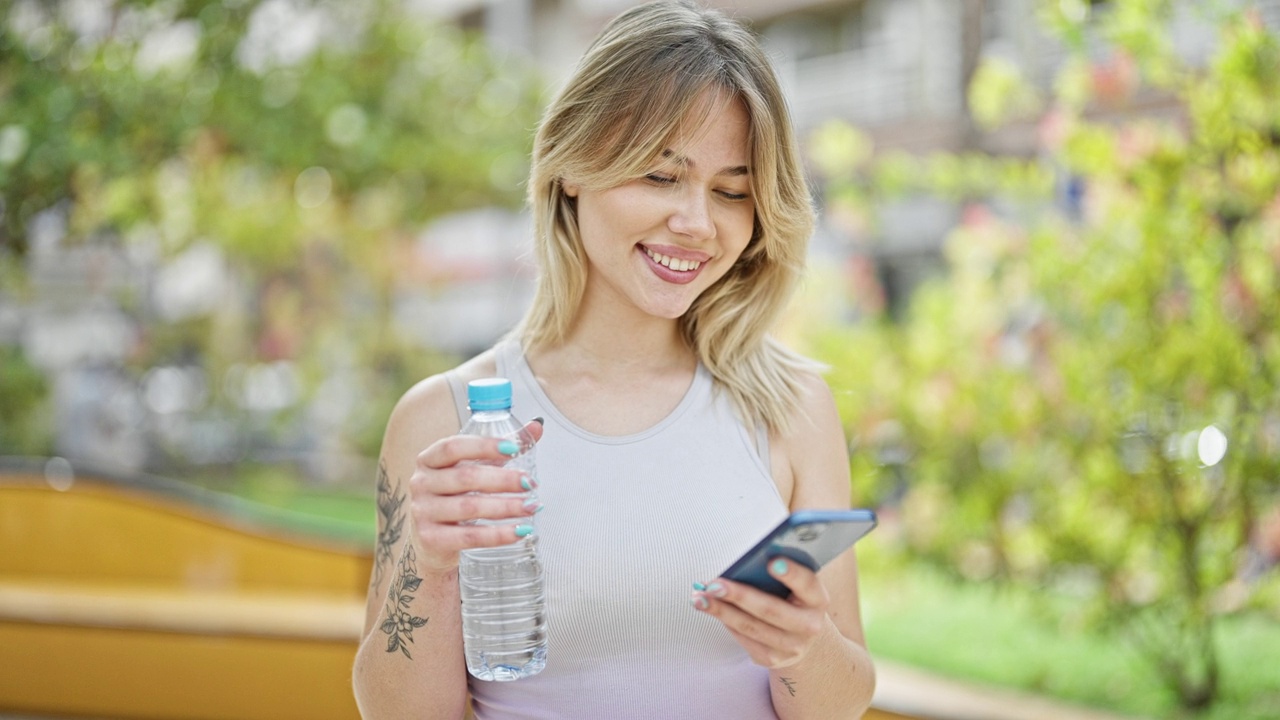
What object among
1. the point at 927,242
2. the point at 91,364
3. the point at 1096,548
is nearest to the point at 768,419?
the point at 1096,548

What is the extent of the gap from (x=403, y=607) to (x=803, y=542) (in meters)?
0.71

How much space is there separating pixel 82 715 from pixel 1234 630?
5072 mm

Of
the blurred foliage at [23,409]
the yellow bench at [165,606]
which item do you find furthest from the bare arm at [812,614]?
the blurred foliage at [23,409]

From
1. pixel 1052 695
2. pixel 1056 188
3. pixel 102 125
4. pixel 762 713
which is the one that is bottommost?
pixel 1052 695

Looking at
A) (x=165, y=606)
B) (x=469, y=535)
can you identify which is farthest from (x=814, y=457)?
(x=165, y=606)

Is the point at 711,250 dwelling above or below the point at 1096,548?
above

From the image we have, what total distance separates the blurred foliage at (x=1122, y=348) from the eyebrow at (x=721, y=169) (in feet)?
8.57

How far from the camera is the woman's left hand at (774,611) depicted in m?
1.62

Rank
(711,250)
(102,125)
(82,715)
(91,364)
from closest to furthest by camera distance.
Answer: (711,250) → (82,715) → (102,125) → (91,364)

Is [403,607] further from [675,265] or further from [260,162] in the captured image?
[260,162]

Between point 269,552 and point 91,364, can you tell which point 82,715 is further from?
point 91,364

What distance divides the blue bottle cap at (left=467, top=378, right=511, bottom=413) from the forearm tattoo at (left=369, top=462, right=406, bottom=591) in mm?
438

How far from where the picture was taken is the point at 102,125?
7207 mm

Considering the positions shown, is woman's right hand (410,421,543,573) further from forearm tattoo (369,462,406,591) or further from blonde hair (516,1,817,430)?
blonde hair (516,1,817,430)
